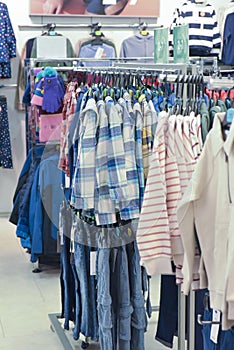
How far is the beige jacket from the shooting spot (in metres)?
2.08

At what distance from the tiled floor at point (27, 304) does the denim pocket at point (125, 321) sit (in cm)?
60

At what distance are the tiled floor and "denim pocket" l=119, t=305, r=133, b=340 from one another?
23.8 inches

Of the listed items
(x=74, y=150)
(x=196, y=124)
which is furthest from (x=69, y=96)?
(x=196, y=124)

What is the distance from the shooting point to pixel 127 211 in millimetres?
3111

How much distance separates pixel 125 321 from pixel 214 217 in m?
1.22

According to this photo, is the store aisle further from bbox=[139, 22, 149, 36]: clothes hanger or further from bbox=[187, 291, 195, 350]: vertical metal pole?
bbox=[139, 22, 149, 36]: clothes hanger

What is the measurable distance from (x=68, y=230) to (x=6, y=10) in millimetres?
3720

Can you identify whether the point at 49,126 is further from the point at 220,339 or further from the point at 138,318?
the point at 220,339

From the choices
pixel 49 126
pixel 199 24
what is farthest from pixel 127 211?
pixel 199 24

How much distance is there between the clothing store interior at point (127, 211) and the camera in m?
2.20

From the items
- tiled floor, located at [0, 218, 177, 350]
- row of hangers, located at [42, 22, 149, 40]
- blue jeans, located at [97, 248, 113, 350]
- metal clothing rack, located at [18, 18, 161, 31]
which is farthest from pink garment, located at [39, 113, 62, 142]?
metal clothing rack, located at [18, 18, 161, 31]

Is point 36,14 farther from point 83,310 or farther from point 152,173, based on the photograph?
point 152,173

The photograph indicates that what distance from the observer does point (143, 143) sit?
315 centimetres

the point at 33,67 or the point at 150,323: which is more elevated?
the point at 33,67
